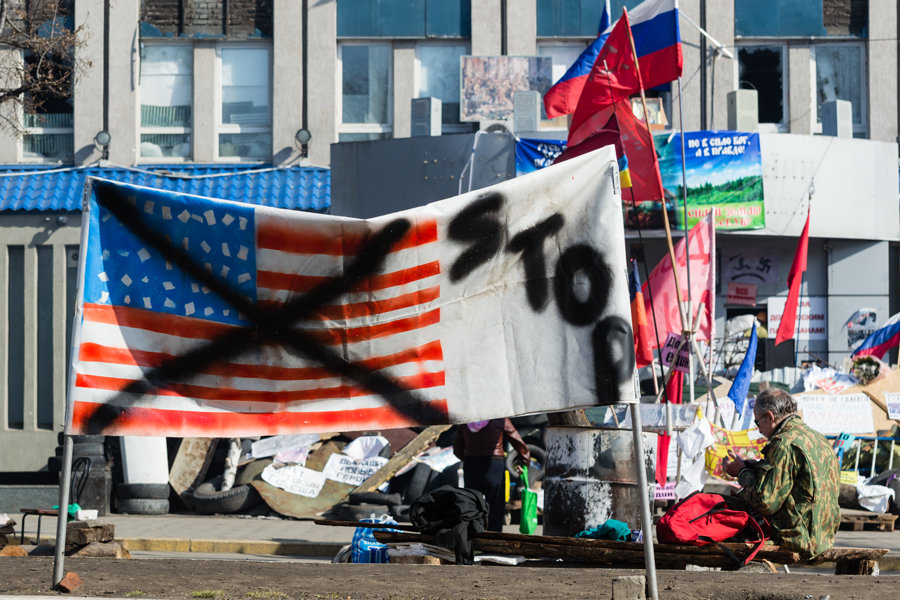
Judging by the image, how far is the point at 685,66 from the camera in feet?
80.9

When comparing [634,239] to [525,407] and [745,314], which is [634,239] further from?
[525,407]

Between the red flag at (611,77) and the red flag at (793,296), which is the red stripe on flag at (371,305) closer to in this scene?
the red flag at (611,77)

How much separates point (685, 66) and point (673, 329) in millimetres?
11348

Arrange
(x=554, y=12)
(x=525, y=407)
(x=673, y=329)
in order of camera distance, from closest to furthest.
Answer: (x=525, y=407) < (x=673, y=329) < (x=554, y=12)

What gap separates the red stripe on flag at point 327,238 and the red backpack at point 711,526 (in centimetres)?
276

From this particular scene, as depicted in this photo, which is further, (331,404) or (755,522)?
(755,522)

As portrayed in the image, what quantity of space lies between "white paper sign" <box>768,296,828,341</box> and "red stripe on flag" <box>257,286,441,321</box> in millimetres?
18682

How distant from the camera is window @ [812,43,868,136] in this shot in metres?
25.0

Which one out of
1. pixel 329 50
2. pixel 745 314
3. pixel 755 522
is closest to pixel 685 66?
pixel 745 314

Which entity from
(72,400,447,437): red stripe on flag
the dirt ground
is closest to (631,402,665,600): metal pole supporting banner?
the dirt ground

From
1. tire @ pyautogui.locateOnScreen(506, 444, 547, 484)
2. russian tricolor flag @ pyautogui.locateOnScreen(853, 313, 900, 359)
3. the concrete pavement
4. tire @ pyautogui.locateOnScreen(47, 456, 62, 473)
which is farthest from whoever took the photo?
tire @ pyautogui.locateOnScreen(47, 456, 62, 473)

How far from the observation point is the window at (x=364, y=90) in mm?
25250

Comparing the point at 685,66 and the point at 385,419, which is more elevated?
the point at 685,66

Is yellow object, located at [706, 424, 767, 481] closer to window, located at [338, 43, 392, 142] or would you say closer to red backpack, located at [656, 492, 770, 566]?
red backpack, located at [656, 492, 770, 566]
